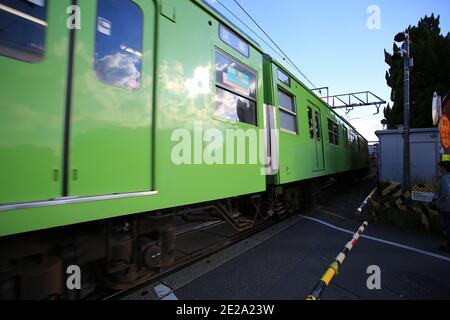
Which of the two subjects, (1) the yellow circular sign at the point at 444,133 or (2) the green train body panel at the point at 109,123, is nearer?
(2) the green train body panel at the point at 109,123

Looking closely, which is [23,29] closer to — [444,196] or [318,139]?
[444,196]

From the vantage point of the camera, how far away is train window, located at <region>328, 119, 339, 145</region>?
823cm

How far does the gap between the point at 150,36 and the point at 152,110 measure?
26.6 inches

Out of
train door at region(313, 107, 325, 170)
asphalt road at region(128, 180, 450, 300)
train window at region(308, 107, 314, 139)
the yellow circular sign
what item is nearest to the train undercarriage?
asphalt road at region(128, 180, 450, 300)

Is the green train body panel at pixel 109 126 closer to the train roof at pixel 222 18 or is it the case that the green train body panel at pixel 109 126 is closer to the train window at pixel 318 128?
the train roof at pixel 222 18

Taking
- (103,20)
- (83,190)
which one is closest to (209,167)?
(83,190)

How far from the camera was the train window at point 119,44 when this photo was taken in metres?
1.94

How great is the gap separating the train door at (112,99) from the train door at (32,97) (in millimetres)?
93

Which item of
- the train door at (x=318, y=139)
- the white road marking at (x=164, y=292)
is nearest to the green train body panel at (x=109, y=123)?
the white road marking at (x=164, y=292)

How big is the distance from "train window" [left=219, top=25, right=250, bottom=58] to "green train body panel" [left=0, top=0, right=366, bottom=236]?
0.30 ft

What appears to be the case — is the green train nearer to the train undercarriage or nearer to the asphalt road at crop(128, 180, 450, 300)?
the train undercarriage

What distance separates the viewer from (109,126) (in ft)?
6.33

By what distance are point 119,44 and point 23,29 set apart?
649 millimetres
